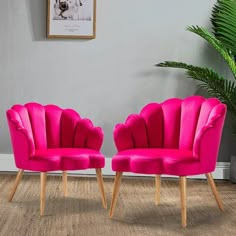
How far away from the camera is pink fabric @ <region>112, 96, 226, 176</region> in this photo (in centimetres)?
319

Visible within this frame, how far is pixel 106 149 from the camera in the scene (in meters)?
4.74

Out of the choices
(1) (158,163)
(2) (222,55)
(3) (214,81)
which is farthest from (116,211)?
(2) (222,55)

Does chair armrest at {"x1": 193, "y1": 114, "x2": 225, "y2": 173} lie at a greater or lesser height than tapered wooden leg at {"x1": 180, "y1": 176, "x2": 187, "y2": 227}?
greater

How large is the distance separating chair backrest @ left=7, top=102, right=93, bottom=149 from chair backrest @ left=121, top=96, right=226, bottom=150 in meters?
0.35

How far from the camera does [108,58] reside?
4.71m

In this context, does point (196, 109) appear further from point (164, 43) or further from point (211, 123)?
point (164, 43)

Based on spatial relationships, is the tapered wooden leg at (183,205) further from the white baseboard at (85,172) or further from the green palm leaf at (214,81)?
the white baseboard at (85,172)

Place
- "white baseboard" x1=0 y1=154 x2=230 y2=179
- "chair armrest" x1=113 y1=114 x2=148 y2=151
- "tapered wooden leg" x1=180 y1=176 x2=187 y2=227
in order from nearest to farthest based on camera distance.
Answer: "tapered wooden leg" x1=180 y1=176 x2=187 y2=227, "chair armrest" x1=113 y1=114 x2=148 y2=151, "white baseboard" x1=0 y1=154 x2=230 y2=179

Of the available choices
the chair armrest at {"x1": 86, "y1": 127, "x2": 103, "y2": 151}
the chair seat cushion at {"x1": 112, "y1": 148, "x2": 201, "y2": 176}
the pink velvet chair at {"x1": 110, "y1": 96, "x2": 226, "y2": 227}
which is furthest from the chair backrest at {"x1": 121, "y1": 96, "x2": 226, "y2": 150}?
the chair seat cushion at {"x1": 112, "y1": 148, "x2": 201, "y2": 176}

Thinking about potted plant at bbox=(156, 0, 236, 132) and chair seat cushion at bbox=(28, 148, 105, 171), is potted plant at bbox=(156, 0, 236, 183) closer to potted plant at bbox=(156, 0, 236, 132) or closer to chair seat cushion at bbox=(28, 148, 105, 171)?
potted plant at bbox=(156, 0, 236, 132)

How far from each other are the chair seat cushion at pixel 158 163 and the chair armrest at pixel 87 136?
0.39m

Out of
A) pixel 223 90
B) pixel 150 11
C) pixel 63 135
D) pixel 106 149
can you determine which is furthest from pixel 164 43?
pixel 63 135

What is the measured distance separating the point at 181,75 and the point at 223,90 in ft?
1.68

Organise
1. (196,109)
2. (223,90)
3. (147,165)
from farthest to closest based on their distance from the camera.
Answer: (223,90)
(196,109)
(147,165)
